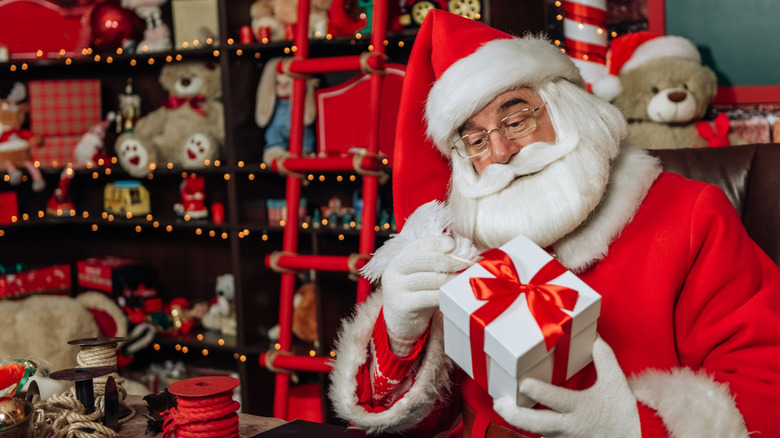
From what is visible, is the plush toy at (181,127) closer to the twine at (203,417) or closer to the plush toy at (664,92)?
the plush toy at (664,92)

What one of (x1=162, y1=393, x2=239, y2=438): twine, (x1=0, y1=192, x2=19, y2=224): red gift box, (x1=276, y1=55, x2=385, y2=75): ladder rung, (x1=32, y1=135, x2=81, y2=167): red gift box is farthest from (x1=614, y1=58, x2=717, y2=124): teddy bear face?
(x1=0, y1=192, x2=19, y2=224): red gift box

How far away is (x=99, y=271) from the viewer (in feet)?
10.6

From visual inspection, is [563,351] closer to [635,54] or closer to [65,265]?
[635,54]

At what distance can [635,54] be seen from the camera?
2.26 metres

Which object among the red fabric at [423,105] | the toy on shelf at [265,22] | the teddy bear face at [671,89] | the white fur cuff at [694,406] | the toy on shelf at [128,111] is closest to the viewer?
the white fur cuff at [694,406]

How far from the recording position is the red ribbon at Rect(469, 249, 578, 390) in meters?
0.95

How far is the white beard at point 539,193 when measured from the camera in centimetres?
122

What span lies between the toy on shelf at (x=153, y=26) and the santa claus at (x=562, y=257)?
6.29 feet

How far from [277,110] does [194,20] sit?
52 centimetres

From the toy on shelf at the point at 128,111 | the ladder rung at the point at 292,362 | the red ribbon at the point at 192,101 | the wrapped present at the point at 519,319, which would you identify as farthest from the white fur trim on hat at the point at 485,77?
the toy on shelf at the point at 128,111

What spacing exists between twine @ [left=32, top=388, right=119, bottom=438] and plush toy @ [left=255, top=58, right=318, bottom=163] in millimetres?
1683

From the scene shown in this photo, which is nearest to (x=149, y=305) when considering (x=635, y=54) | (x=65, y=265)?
(x=65, y=265)

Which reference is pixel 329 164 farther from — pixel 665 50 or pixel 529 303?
pixel 529 303

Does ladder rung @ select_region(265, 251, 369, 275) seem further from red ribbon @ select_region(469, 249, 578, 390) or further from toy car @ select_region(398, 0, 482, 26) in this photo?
red ribbon @ select_region(469, 249, 578, 390)
